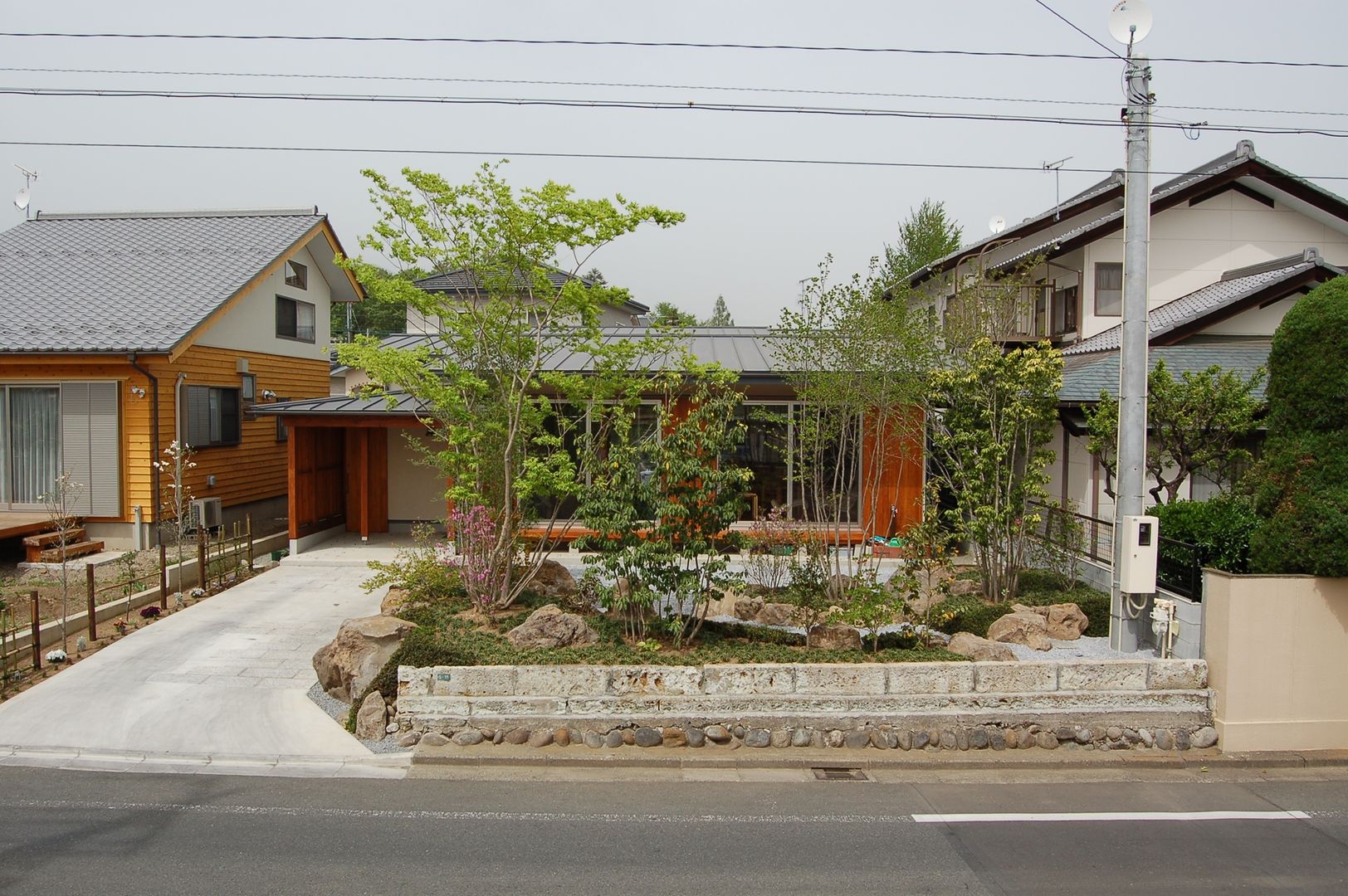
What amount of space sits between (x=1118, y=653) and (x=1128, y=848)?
3.02 m

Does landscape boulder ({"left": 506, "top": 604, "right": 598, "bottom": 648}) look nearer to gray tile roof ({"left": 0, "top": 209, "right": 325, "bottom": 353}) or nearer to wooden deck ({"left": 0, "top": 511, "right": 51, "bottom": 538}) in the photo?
gray tile roof ({"left": 0, "top": 209, "right": 325, "bottom": 353})

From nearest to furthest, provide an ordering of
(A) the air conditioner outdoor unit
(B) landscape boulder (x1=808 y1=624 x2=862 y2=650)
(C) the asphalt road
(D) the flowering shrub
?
(C) the asphalt road → (B) landscape boulder (x1=808 y1=624 x2=862 y2=650) → (D) the flowering shrub → (A) the air conditioner outdoor unit

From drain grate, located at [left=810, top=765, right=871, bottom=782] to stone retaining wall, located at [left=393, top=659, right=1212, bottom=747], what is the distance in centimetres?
38

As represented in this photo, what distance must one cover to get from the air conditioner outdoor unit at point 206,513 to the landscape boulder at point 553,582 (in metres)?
7.00

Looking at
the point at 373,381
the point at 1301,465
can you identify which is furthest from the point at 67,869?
the point at 1301,465

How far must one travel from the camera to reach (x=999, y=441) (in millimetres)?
10266

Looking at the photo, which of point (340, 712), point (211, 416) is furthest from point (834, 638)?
point (211, 416)

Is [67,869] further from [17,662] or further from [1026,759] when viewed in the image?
[1026,759]

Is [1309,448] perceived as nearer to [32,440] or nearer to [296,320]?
[32,440]

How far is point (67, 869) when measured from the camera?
546cm

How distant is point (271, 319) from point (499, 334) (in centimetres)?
1142

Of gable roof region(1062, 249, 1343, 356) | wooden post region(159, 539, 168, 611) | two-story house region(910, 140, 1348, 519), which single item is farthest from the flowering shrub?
gable roof region(1062, 249, 1343, 356)

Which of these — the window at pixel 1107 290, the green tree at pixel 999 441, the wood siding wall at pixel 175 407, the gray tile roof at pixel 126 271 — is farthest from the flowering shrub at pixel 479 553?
the window at pixel 1107 290

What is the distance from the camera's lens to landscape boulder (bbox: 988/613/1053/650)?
29.9 feet
